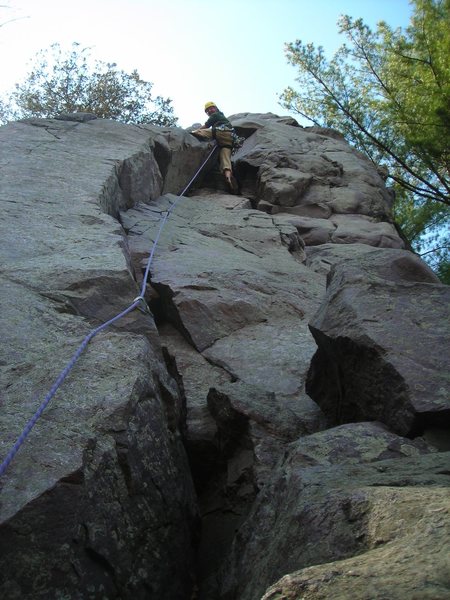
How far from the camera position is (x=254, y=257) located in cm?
Result: 763

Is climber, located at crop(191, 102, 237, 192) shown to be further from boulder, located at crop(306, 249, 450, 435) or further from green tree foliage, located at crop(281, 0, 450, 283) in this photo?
boulder, located at crop(306, 249, 450, 435)

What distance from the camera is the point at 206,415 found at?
13.4 feet

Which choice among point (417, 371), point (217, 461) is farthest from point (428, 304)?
point (217, 461)

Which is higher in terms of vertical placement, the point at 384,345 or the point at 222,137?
the point at 222,137

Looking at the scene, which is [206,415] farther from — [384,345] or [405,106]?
[405,106]

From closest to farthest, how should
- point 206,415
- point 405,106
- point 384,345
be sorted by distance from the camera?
1. point 384,345
2. point 206,415
3. point 405,106

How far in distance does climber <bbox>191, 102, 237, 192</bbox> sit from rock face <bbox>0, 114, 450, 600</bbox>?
401cm

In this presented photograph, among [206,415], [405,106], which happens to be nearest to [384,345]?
[206,415]

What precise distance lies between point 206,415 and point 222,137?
8.21m

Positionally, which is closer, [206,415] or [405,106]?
[206,415]

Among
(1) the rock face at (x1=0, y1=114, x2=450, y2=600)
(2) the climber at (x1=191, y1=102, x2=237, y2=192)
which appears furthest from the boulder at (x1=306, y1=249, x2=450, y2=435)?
(2) the climber at (x1=191, y1=102, x2=237, y2=192)

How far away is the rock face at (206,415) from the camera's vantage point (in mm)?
2090

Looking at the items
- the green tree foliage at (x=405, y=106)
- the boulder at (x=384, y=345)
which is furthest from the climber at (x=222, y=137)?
the boulder at (x=384, y=345)

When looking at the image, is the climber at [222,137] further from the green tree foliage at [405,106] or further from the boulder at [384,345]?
the boulder at [384,345]
